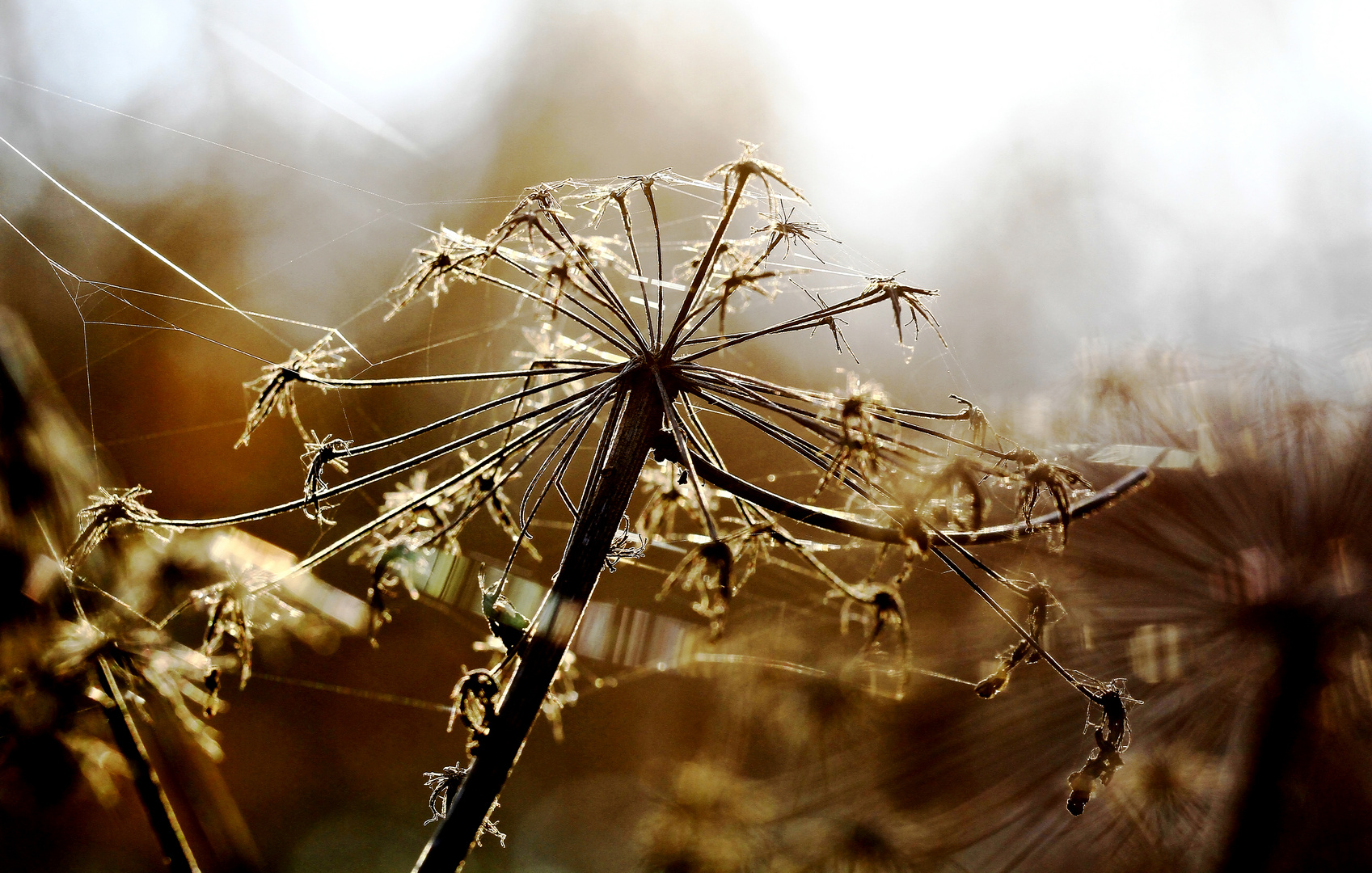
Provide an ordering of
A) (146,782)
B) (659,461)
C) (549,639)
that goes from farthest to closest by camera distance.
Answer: (659,461) < (549,639) < (146,782)

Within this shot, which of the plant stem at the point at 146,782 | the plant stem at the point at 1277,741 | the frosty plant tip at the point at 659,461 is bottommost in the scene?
the plant stem at the point at 1277,741

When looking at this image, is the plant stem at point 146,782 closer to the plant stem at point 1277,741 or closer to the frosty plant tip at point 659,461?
the frosty plant tip at point 659,461

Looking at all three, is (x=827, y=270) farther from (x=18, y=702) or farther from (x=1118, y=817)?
(x=1118, y=817)

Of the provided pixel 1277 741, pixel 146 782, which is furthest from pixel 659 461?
pixel 1277 741

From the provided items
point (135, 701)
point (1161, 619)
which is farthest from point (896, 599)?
point (1161, 619)

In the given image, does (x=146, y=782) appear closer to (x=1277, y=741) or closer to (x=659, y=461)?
(x=659, y=461)

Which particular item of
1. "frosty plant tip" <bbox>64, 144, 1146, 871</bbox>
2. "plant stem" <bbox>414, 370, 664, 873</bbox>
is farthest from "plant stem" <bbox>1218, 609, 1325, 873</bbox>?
"plant stem" <bbox>414, 370, 664, 873</bbox>

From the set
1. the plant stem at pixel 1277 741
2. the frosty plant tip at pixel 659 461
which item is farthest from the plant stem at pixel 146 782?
the plant stem at pixel 1277 741
